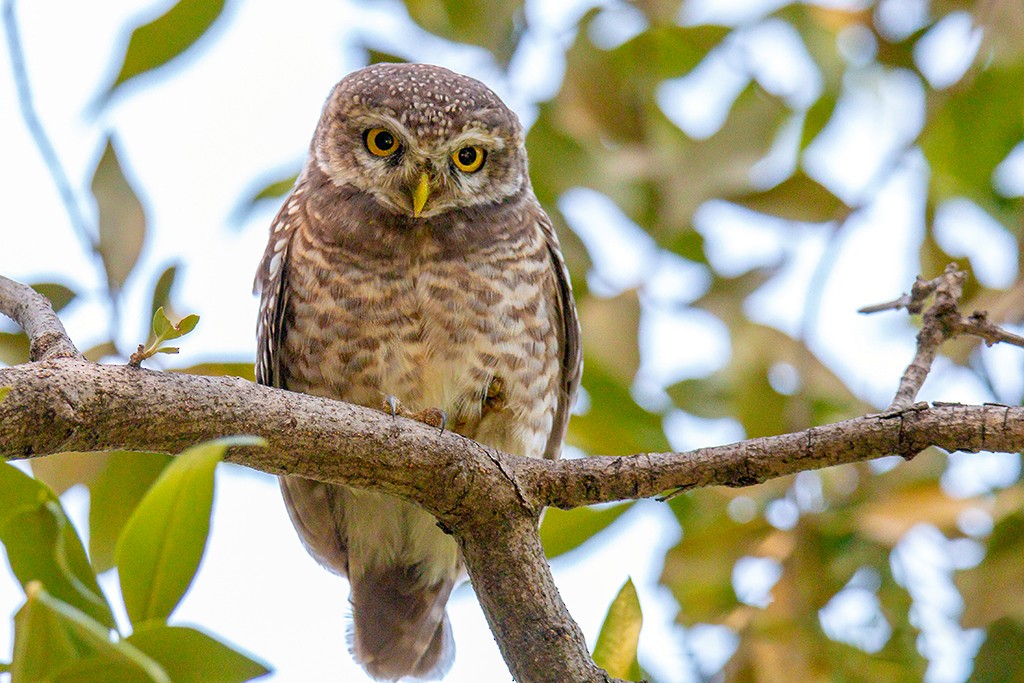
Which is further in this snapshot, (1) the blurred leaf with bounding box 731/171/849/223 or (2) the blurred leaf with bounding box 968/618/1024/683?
(1) the blurred leaf with bounding box 731/171/849/223

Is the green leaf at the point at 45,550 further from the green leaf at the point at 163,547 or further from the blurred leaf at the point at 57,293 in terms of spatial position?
the blurred leaf at the point at 57,293

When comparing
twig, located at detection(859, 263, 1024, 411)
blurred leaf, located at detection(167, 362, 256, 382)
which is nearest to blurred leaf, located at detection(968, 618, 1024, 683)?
twig, located at detection(859, 263, 1024, 411)

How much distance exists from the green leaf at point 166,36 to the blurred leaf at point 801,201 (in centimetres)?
156

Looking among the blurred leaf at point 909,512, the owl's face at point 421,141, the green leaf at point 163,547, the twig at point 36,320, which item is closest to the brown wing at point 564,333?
the owl's face at point 421,141

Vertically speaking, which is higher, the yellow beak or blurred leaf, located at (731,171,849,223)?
blurred leaf, located at (731,171,849,223)

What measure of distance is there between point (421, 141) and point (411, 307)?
456mm

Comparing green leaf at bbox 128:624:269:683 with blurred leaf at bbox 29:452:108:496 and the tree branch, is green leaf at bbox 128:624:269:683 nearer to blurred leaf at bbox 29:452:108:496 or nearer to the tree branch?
A: the tree branch

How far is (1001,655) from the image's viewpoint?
8.48 feet

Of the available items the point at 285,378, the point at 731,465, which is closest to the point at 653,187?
the point at 285,378

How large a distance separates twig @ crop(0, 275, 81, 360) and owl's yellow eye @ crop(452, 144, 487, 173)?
→ 1312 mm

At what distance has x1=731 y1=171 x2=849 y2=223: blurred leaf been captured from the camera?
3162 millimetres

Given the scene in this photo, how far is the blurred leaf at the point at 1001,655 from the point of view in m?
2.56

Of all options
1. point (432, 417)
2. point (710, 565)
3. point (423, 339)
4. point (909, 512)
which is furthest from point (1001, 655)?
point (423, 339)

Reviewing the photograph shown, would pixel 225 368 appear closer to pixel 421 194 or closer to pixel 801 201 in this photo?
pixel 421 194
